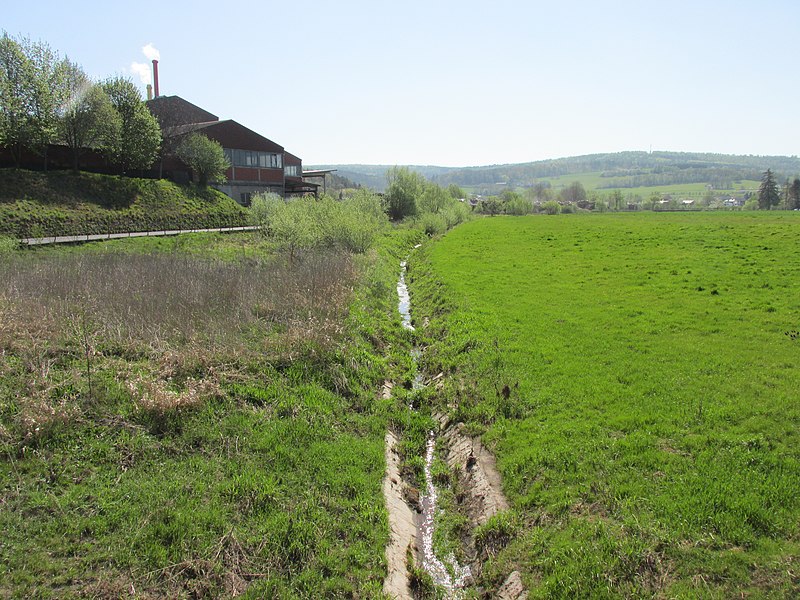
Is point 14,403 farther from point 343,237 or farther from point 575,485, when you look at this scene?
point 343,237

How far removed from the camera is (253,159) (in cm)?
6188

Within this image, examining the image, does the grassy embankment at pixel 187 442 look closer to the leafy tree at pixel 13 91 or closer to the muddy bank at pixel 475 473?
the muddy bank at pixel 475 473

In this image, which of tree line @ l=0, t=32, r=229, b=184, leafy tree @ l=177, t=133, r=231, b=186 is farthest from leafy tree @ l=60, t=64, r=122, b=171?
leafy tree @ l=177, t=133, r=231, b=186

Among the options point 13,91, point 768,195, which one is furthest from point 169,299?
point 768,195

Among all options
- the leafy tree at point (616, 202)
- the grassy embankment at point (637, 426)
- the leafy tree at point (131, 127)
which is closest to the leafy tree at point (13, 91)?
the leafy tree at point (131, 127)

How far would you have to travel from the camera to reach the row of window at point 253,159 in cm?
5953

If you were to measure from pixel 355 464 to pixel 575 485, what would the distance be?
143 inches

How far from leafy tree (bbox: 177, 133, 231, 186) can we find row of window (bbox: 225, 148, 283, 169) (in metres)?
5.17

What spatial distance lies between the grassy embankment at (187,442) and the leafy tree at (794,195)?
131089mm

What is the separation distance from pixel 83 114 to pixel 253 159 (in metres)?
21.5

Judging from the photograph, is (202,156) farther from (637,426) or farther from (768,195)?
(768,195)

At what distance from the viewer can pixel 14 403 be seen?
344 inches

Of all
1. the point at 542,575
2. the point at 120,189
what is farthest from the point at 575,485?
the point at 120,189

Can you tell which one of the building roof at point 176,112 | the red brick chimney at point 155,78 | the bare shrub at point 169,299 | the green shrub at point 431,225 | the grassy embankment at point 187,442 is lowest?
the grassy embankment at point 187,442
